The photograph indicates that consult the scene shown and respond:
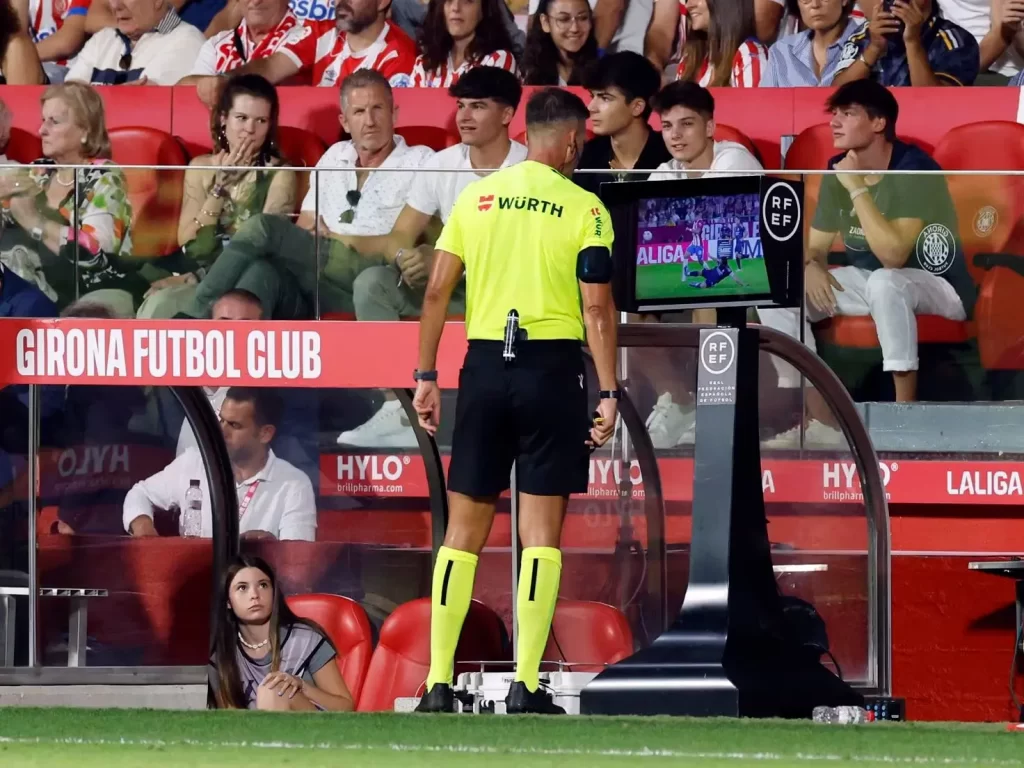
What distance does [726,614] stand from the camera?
5254 millimetres

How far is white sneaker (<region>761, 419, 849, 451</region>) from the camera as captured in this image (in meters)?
7.37

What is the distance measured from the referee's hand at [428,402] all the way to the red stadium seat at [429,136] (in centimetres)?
494

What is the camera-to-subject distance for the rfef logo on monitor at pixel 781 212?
215 inches

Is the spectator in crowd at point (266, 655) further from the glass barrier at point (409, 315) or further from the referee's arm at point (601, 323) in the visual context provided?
the referee's arm at point (601, 323)

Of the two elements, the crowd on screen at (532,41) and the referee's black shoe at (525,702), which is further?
the crowd on screen at (532,41)

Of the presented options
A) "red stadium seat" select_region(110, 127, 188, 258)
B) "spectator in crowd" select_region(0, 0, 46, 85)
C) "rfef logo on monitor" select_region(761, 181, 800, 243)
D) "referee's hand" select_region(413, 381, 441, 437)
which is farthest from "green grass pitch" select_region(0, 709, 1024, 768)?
"spectator in crowd" select_region(0, 0, 46, 85)

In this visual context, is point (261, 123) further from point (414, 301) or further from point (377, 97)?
point (414, 301)

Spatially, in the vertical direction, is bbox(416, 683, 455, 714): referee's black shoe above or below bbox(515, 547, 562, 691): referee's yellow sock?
below

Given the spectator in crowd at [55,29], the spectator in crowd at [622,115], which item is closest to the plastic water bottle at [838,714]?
the spectator in crowd at [622,115]

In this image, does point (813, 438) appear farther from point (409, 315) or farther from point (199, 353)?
point (199, 353)

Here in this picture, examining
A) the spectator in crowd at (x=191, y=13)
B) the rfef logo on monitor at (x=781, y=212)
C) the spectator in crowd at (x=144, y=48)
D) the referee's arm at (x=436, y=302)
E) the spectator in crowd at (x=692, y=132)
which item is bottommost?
the referee's arm at (x=436, y=302)

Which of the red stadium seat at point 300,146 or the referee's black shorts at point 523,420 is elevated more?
the red stadium seat at point 300,146

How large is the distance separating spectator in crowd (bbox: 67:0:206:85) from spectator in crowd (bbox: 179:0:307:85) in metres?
0.17

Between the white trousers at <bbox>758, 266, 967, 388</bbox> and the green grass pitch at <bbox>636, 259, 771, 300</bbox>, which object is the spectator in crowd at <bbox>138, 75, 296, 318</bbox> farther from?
the green grass pitch at <bbox>636, 259, 771, 300</bbox>
